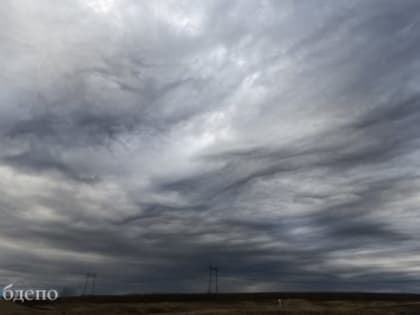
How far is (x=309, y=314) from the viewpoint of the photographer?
8219cm

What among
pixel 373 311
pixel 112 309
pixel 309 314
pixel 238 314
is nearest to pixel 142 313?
pixel 112 309

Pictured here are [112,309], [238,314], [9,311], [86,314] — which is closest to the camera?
[238,314]

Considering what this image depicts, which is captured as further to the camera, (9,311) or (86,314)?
(9,311)

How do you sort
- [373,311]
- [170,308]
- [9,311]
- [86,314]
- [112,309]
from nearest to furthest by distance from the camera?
[373,311] < [86,314] < [9,311] < [112,309] < [170,308]

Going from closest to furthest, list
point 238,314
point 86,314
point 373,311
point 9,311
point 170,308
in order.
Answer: point 238,314 < point 373,311 < point 86,314 < point 9,311 < point 170,308

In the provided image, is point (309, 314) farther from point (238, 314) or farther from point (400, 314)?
point (400, 314)

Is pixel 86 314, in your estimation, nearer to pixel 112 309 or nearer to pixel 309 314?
pixel 112 309

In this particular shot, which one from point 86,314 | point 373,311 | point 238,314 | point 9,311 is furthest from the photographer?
point 9,311

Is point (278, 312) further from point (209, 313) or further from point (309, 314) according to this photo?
point (209, 313)

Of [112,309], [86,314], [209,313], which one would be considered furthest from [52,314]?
[209,313]

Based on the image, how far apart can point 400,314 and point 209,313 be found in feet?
133

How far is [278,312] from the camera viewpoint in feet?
Answer: 277

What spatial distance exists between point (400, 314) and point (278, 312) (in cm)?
2678

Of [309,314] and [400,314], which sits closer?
[309,314]
